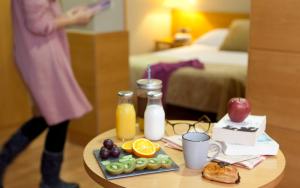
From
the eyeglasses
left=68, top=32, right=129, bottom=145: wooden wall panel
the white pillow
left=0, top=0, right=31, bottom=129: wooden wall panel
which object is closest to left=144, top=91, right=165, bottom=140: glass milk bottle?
the eyeglasses

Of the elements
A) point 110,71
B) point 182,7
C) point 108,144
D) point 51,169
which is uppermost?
point 182,7

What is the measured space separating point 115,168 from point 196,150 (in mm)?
254

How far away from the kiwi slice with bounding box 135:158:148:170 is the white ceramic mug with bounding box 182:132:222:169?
13cm

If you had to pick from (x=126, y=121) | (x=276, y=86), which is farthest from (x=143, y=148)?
(x=276, y=86)

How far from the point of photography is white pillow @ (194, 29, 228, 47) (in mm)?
5562

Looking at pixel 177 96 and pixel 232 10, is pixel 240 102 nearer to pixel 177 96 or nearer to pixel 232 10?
pixel 177 96

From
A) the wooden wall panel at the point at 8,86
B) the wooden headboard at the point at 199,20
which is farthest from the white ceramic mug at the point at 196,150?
the wooden headboard at the point at 199,20

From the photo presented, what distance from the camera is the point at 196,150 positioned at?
150 centimetres

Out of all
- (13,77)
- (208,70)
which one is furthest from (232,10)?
(13,77)

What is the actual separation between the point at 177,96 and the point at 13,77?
138 cm

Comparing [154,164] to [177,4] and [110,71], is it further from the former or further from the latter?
[177,4]

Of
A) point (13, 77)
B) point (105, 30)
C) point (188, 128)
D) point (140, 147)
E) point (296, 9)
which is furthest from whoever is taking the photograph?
point (13, 77)

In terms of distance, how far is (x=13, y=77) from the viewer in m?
4.08

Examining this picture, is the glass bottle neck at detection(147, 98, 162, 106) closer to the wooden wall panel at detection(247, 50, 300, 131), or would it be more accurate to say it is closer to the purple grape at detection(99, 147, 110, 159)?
the purple grape at detection(99, 147, 110, 159)
